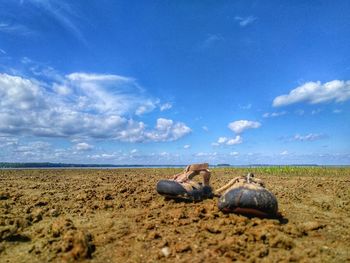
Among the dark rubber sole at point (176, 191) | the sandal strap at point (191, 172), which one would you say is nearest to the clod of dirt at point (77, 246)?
the dark rubber sole at point (176, 191)

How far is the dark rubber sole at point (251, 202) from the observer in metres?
7.05

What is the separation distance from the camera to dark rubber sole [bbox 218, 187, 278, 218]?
705cm

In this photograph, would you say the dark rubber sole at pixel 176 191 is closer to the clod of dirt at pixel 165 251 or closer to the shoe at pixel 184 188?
the shoe at pixel 184 188

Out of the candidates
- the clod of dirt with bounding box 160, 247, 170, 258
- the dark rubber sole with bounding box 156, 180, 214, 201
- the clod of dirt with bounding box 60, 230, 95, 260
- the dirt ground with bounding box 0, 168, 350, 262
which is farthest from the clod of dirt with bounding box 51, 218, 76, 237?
the dark rubber sole with bounding box 156, 180, 214, 201

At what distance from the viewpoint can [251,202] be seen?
7.05 meters

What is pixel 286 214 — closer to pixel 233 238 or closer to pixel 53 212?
pixel 233 238

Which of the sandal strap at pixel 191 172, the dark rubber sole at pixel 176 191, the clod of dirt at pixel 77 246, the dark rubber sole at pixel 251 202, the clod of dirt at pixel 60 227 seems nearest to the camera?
the clod of dirt at pixel 77 246

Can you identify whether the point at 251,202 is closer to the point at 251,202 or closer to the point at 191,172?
the point at 251,202

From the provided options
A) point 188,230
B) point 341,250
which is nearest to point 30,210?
point 188,230

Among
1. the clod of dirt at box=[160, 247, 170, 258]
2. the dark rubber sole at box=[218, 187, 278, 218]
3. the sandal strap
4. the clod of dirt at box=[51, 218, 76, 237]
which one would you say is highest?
the sandal strap

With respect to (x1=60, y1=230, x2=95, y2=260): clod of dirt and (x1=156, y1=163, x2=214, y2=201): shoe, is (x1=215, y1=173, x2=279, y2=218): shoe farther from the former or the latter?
(x1=60, y1=230, x2=95, y2=260): clod of dirt

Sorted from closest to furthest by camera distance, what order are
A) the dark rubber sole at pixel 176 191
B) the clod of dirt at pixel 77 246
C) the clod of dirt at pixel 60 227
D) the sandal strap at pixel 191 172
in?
the clod of dirt at pixel 77 246 < the clod of dirt at pixel 60 227 < the dark rubber sole at pixel 176 191 < the sandal strap at pixel 191 172

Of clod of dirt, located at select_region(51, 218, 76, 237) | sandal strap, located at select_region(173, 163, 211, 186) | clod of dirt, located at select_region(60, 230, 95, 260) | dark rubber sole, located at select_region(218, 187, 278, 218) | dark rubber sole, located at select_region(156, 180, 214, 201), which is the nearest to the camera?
clod of dirt, located at select_region(60, 230, 95, 260)

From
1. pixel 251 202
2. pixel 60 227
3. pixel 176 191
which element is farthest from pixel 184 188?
pixel 60 227
